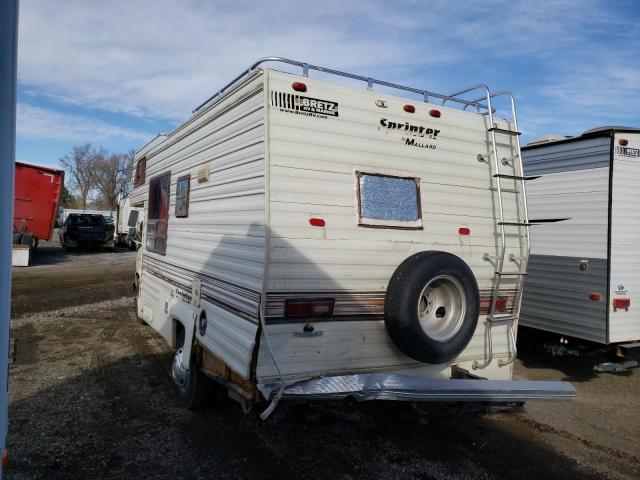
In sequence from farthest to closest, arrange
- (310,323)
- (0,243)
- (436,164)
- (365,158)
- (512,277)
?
(512,277) < (436,164) < (365,158) < (310,323) < (0,243)

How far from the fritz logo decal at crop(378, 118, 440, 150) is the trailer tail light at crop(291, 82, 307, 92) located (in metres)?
0.73

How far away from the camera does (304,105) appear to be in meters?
3.73

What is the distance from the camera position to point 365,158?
399 centimetres

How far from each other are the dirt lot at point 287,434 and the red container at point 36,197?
13.1 metres

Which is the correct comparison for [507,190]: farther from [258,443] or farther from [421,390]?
[258,443]

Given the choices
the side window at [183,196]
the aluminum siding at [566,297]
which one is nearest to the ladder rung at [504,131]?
the aluminum siding at [566,297]

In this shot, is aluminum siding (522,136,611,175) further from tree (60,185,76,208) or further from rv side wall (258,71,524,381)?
tree (60,185,76,208)

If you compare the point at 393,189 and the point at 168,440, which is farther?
the point at 168,440

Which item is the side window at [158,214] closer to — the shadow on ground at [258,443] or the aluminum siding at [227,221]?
the aluminum siding at [227,221]

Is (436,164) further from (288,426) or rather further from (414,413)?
(288,426)

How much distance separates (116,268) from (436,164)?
15.4m

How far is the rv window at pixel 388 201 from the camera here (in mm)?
3951

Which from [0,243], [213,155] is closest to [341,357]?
[213,155]

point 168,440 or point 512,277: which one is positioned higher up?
point 512,277
